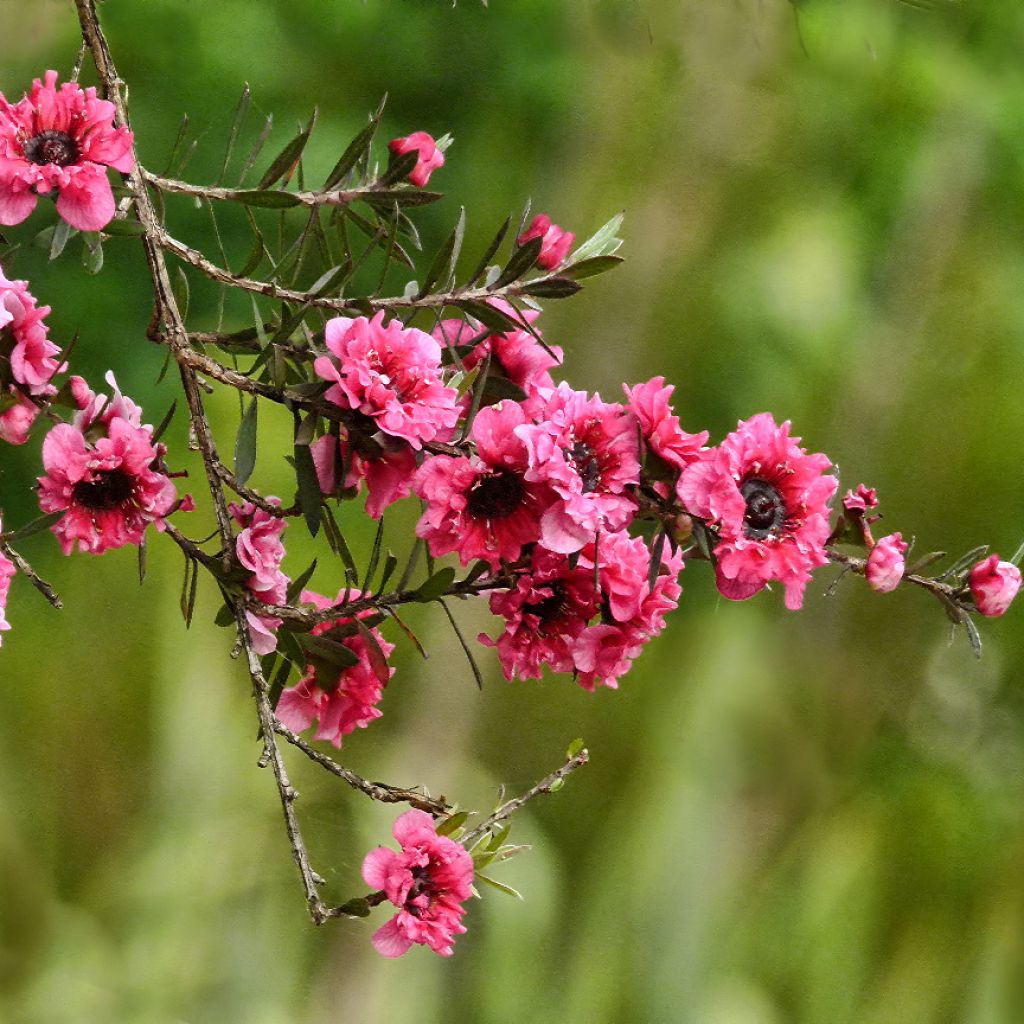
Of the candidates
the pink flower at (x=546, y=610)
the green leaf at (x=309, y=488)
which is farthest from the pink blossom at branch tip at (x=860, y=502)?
the green leaf at (x=309, y=488)

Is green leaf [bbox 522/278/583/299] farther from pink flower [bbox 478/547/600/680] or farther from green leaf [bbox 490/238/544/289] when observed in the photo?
pink flower [bbox 478/547/600/680]

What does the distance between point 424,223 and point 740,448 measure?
1.06 m

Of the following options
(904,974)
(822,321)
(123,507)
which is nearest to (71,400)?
(123,507)

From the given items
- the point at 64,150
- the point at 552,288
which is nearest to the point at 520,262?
the point at 552,288

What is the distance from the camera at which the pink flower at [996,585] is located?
675 mm

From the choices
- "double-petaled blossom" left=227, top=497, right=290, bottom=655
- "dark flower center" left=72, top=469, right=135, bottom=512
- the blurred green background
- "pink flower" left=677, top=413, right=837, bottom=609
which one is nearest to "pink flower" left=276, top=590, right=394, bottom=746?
"double-petaled blossom" left=227, top=497, right=290, bottom=655

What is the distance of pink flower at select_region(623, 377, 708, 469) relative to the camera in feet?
2.01

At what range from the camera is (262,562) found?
72 cm

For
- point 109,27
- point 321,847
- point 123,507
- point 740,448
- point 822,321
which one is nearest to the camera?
point 740,448

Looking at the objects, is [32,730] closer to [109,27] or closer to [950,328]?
[109,27]

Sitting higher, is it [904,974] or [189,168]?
[189,168]

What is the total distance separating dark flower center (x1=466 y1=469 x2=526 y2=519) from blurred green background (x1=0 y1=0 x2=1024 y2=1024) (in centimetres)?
89

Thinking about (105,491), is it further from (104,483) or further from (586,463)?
(586,463)

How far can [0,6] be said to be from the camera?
1533mm
